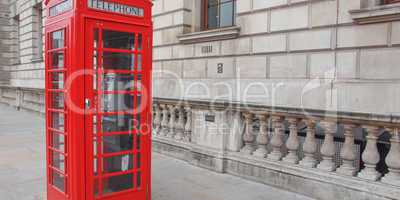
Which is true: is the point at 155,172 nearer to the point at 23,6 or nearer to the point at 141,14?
the point at 141,14

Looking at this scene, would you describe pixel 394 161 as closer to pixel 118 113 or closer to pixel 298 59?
pixel 298 59

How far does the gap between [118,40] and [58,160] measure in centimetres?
158

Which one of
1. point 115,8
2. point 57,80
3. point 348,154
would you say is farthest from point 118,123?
point 348,154

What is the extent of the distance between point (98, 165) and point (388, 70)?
4.15 meters

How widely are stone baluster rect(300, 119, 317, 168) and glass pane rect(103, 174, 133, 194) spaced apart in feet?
8.16

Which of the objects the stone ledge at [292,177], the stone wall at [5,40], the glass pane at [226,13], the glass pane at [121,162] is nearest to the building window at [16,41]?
the stone wall at [5,40]

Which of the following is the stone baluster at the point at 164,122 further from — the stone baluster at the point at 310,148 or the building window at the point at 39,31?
the building window at the point at 39,31

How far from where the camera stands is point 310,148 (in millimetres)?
4480

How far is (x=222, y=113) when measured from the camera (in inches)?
216

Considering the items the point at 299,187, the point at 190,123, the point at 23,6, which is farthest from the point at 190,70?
the point at 23,6

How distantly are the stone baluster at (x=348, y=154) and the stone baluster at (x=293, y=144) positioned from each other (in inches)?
27.2

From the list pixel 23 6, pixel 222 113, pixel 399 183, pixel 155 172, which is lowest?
pixel 155 172

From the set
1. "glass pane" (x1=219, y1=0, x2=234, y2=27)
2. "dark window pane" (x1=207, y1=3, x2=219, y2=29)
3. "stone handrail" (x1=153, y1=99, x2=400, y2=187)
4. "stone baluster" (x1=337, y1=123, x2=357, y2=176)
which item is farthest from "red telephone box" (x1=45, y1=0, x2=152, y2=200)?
"dark window pane" (x1=207, y1=3, x2=219, y2=29)

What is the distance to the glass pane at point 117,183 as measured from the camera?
3492 millimetres
